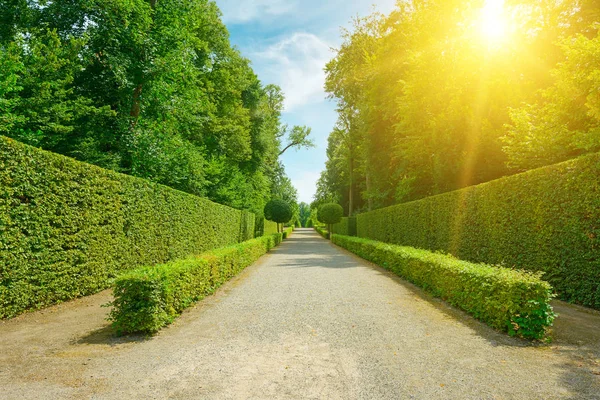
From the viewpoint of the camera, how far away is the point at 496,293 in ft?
17.8

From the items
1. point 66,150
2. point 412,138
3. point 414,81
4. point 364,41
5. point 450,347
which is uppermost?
point 364,41

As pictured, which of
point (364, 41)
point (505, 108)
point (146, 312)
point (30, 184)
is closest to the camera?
point (146, 312)

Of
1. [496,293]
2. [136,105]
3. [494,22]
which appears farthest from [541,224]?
[136,105]

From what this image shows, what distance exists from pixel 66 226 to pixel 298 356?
574cm

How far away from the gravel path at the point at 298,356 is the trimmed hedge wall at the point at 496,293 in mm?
217

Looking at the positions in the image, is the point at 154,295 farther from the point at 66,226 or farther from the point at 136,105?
the point at 136,105

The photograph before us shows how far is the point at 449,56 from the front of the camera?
57.4ft

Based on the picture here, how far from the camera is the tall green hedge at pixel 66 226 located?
5.77 metres

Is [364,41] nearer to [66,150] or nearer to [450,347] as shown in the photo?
[66,150]

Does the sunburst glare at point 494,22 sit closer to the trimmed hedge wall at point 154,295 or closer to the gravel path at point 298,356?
the gravel path at point 298,356

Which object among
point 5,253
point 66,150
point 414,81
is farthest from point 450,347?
point 414,81

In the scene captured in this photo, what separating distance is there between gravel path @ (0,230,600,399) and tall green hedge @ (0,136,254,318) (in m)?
0.63

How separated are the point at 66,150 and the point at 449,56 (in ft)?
59.5

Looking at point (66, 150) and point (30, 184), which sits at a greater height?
point (66, 150)
